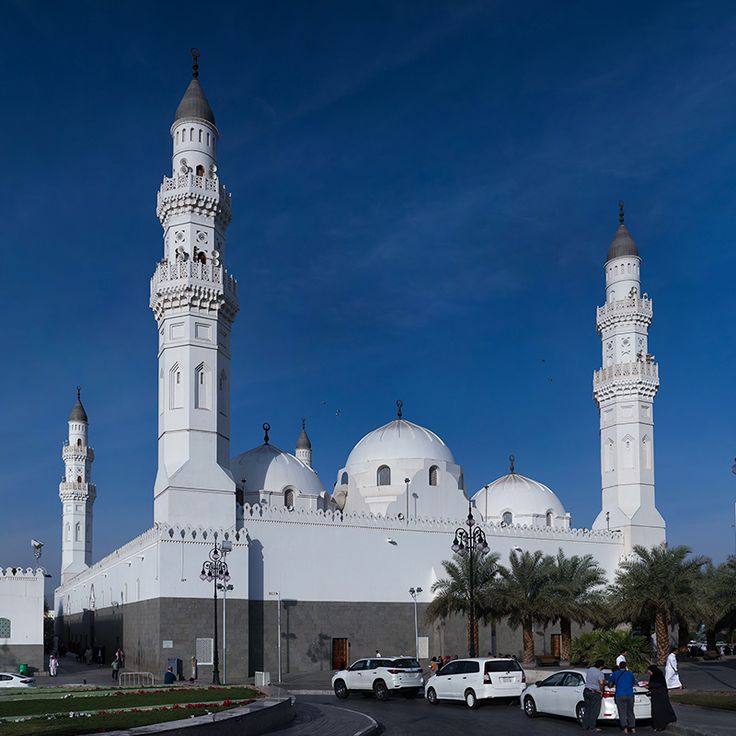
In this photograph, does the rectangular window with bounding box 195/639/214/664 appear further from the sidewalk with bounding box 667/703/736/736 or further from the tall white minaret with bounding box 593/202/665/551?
the tall white minaret with bounding box 593/202/665/551

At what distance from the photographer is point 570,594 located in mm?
39531

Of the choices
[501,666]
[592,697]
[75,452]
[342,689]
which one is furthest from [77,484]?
[592,697]

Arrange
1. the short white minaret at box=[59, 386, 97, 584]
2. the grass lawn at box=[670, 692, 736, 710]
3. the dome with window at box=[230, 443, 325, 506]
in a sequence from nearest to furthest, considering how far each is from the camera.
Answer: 1. the grass lawn at box=[670, 692, 736, 710]
2. the dome with window at box=[230, 443, 325, 506]
3. the short white minaret at box=[59, 386, 97, 584]

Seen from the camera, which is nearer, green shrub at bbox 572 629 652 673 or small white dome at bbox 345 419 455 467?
green shrub at bbox 572 629 652 673

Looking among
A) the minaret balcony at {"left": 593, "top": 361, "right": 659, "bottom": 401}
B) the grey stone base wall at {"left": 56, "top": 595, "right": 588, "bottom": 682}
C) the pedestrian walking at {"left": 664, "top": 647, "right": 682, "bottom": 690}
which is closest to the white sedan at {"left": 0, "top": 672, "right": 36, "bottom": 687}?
the grey stone base wall at {"left": 56, "top": 595, "right": 588, "bottom": 682}

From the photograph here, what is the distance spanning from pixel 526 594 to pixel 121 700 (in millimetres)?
21873

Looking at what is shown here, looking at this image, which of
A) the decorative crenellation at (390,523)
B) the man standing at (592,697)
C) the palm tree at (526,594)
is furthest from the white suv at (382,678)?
the palm tree at (526,594)

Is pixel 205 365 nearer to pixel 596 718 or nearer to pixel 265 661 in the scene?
pixel 265 661

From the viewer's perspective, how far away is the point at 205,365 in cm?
3744

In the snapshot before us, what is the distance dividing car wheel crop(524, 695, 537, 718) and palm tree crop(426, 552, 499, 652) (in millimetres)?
17803

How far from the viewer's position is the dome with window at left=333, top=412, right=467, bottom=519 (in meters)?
45.9

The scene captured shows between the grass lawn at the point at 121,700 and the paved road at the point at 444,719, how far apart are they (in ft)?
6.12

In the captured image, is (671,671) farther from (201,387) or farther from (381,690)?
(201,387)

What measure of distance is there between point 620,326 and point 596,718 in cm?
3384
